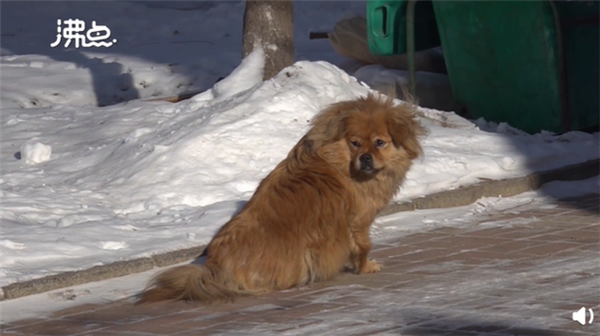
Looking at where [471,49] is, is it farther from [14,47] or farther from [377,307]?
[14,47]

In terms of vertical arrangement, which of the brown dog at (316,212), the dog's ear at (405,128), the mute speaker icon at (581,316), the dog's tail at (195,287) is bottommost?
the mute speaker icon at (581,316)

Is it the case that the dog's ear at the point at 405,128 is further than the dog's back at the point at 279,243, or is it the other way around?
the dog's ear at the point at 405,128

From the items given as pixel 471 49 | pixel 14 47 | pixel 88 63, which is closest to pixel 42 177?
pixel 471 49

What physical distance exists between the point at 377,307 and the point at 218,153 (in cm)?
348

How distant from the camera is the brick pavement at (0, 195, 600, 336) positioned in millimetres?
5328

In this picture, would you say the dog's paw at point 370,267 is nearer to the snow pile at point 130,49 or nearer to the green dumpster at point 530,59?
the green dumpster at point 530,59

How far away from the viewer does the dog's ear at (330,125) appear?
6.42 metres

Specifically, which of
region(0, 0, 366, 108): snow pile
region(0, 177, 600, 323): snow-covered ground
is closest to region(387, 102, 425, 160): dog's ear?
region(0, 177, 600, 323): snow-covered ground

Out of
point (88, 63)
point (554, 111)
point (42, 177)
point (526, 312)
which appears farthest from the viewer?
point (88, 63)

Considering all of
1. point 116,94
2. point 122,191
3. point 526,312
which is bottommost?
point 526,312

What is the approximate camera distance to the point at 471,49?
36.9 feet

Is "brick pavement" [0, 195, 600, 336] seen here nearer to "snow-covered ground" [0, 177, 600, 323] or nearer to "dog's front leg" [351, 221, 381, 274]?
"dog's front leg" [351, 221, 381, 274]

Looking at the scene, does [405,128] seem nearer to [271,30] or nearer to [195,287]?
[195,287]

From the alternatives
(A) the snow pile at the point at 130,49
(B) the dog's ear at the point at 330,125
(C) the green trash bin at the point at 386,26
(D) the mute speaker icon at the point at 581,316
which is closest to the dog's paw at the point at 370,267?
(B) the dog's ear at the point at 330,125
